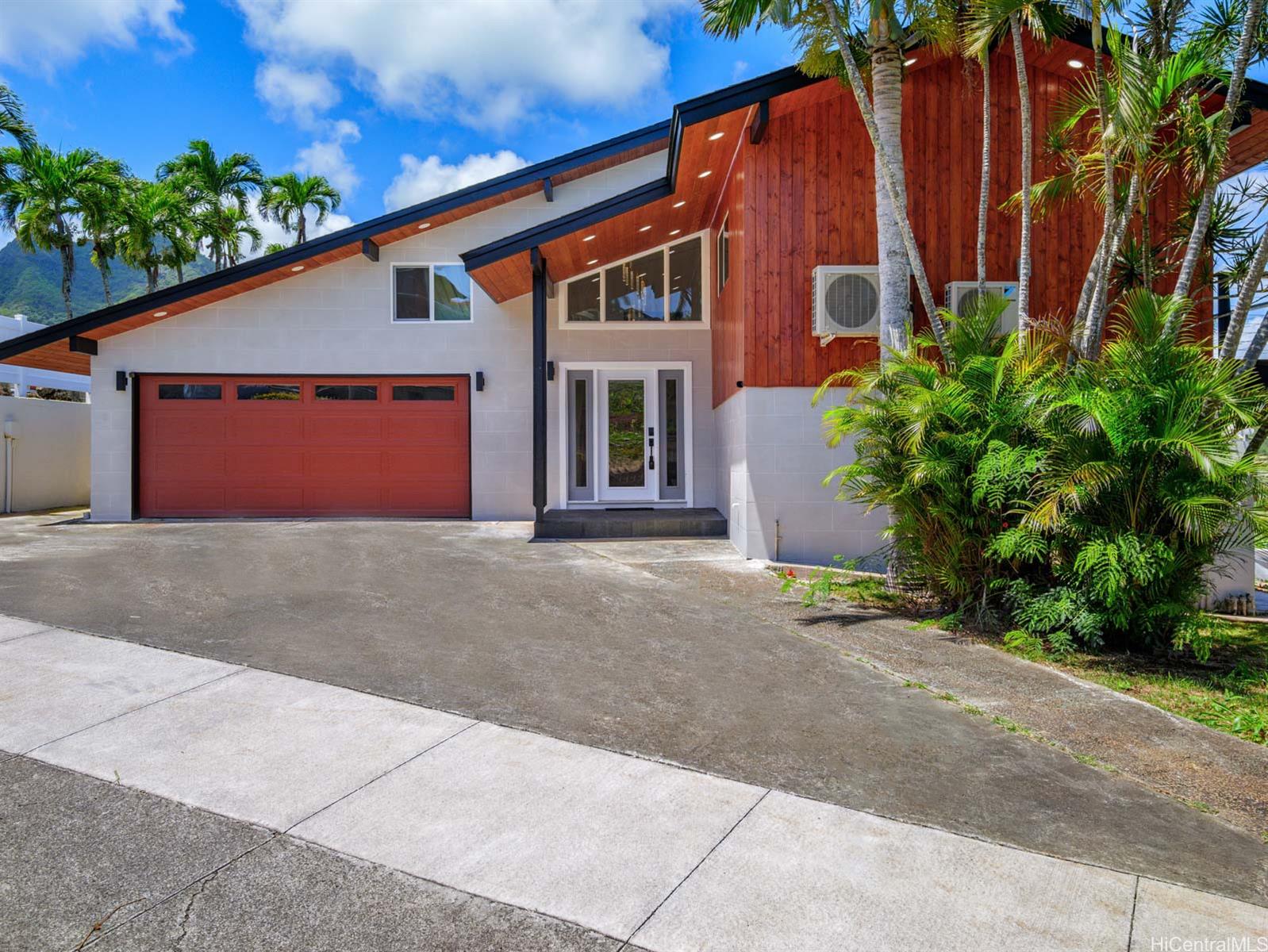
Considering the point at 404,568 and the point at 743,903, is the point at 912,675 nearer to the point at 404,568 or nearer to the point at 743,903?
the point at 743,903

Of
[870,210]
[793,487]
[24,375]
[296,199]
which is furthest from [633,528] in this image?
[296,199]

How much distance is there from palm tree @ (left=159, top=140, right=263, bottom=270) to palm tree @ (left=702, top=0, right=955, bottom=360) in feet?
74.6

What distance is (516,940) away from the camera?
7.13ft

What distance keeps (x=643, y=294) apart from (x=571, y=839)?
10458mm

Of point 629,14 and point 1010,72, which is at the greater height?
point 629,14

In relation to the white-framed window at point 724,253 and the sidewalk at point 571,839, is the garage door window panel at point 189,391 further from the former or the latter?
the sidewalk at point 571,839

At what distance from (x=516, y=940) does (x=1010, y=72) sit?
963cm

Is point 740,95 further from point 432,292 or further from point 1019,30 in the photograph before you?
point 432,292

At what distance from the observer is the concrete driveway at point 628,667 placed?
2.93 meters

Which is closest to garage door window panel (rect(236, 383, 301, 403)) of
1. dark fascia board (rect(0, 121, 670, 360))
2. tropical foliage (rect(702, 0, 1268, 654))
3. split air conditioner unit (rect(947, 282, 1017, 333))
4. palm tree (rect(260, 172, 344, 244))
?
dark fascia board (rect(0, 121, 670, 360))

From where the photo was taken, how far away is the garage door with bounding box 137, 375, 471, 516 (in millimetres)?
12469

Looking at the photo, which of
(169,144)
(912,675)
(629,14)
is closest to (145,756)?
(912,675)

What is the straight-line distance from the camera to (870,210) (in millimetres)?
8688

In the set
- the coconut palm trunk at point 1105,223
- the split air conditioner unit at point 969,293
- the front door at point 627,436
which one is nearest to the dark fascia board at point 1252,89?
the coconut palm trunk at point 1105,223
